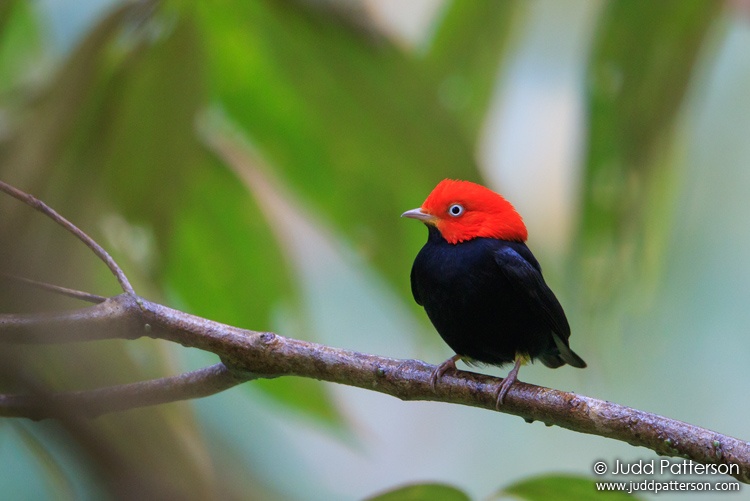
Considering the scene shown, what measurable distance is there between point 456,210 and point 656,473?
40.3 inches

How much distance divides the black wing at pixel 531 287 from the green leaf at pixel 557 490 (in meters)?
0.79

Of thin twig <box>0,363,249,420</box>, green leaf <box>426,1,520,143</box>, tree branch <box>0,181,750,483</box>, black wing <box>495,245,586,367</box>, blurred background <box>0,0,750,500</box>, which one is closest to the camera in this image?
thin twig <box>0,363,249,420</box>

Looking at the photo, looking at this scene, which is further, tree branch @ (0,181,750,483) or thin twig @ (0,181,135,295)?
tree branch @ (0,181,750,483)

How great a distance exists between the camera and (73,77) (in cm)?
219

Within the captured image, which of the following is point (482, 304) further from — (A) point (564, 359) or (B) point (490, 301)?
(A) point (564, 359)

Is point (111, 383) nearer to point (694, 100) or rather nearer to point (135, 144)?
point (135, 144)

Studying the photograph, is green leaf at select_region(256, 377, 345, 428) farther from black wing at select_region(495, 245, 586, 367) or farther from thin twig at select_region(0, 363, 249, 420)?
thin twig at select_region(0, 363, 249, 420)

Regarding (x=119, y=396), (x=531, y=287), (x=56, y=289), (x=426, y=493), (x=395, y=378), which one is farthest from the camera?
(x=531, y=287)

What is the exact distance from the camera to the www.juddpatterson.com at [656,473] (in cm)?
172

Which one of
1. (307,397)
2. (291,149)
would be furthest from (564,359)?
(291,149)

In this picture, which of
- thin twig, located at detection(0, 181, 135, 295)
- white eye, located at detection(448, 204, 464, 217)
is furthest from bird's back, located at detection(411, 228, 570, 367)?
thin twig, located at detection(0, 181, 135, 295)

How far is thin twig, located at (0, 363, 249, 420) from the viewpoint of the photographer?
605mm

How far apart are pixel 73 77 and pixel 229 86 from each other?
25.8 inches

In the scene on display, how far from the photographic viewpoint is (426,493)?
1.64m
